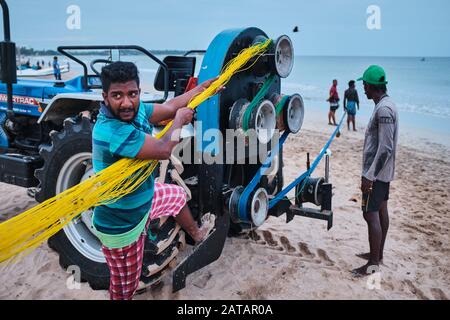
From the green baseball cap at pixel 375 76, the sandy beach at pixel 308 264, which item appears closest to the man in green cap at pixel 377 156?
the green baseball cap at pixel 375 76

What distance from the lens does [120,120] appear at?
198 cm

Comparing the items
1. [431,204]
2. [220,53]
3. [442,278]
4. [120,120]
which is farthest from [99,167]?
[431,204]

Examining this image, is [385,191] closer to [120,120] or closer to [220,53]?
[220,53]

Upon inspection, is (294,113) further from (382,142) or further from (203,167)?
(203,167)

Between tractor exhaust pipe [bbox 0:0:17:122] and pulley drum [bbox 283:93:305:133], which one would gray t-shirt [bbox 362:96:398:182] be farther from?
tractor exhaust pipe [bbox 0:0:17:122]

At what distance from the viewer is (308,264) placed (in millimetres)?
3559

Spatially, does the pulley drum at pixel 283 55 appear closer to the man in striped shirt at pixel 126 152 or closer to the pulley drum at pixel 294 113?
the pulley drum at pixel 294 113

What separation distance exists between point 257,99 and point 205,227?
93 cm

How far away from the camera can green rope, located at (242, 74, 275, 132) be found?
9.02 ft

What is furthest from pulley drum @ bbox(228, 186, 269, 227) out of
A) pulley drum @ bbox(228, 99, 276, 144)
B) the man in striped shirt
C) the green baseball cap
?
the green baseball cap

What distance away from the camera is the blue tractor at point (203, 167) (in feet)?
9.06

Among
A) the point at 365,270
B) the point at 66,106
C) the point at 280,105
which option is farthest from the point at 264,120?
the point at 66,106

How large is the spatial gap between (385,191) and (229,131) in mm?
1485

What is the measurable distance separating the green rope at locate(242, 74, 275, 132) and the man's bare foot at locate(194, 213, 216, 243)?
637mm
